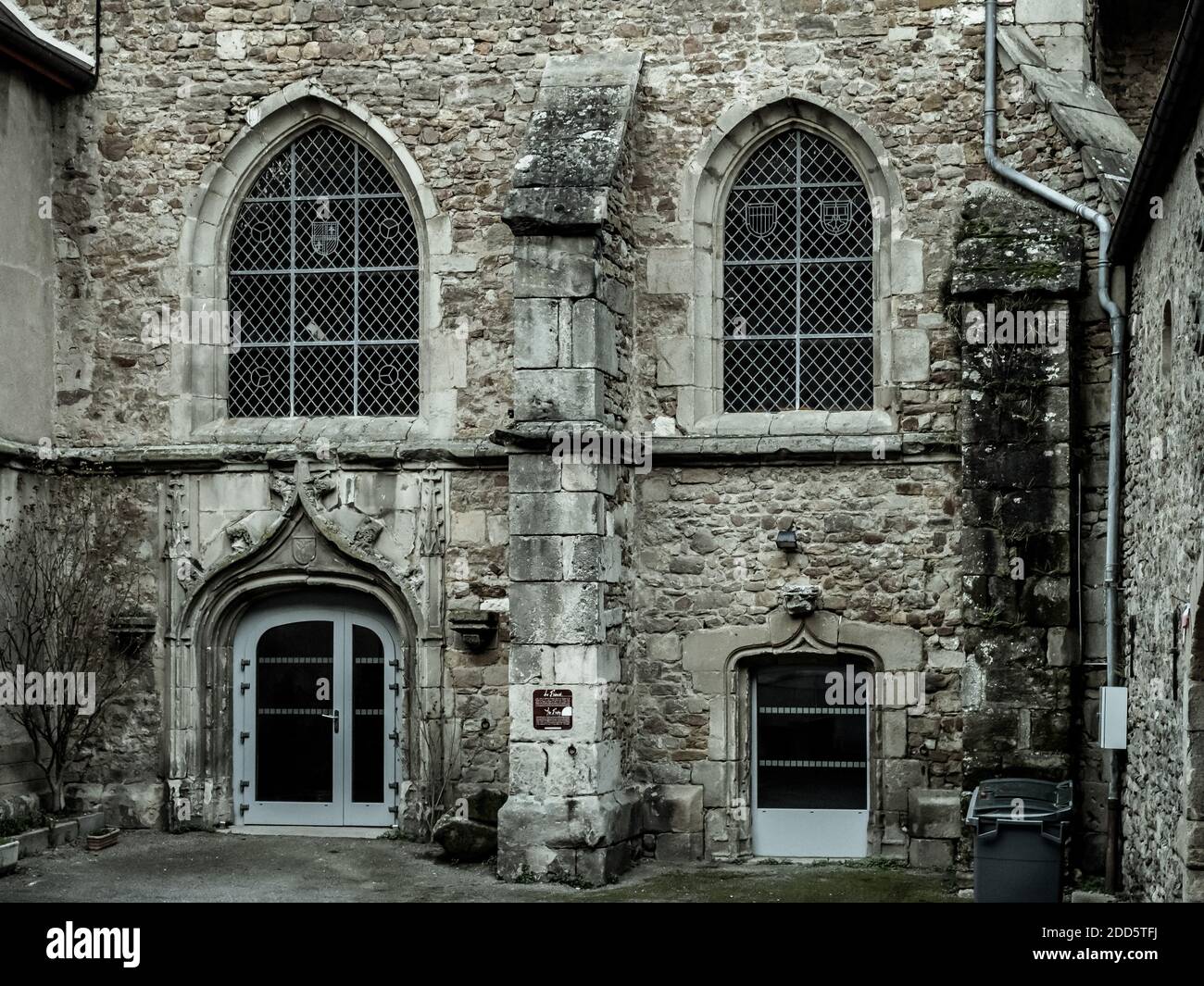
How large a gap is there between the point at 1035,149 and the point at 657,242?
2.83m

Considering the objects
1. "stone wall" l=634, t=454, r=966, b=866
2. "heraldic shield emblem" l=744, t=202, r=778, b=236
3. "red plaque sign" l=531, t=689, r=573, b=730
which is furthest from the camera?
"heraldic shield emblem" l=744, t=202, r=778, b=236

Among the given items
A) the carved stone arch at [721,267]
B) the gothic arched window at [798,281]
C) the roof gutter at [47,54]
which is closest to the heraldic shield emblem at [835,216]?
the gothic arched window at [798,281]

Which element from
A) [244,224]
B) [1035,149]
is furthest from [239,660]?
[1035,149]

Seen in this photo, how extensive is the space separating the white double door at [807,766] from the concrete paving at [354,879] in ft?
1.00

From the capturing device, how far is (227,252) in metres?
14.4

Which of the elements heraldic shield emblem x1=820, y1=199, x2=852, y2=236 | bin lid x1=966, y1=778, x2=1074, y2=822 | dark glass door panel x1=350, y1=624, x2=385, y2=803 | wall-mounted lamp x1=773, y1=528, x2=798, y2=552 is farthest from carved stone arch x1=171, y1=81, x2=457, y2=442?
bin lid x1=966, y1=778, x2=1074, y2=822

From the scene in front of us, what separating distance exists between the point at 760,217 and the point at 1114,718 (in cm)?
469

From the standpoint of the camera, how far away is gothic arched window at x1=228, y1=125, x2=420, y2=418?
1416 centimetres

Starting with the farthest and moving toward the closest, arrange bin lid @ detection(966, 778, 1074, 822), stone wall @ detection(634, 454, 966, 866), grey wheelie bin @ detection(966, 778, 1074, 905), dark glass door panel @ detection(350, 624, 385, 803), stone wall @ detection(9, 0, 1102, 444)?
dark glass door panel @ detection(350, 624, 385, 803) → stone wall @ detection(9, 0, 1102, 444) → stone wall @ detection(634, 454, 966, 866) → bin lid @ detection(966, 778, 1074, 822) → grey wheelie bin @ detection(966, 778, 1074, 905)

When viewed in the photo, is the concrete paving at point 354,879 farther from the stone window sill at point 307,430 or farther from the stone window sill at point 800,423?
the stone window sill at point 800,423

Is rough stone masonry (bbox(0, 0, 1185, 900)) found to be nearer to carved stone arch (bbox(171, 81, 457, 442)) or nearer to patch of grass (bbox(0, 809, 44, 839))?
carved stone arch (bbox(171, 81, 457, 442))

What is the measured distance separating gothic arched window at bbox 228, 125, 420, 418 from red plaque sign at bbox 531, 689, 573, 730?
9.22 ft

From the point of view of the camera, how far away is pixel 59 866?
1289 centimetres

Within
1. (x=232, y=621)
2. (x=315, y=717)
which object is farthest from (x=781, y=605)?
(x=232, y=621)
